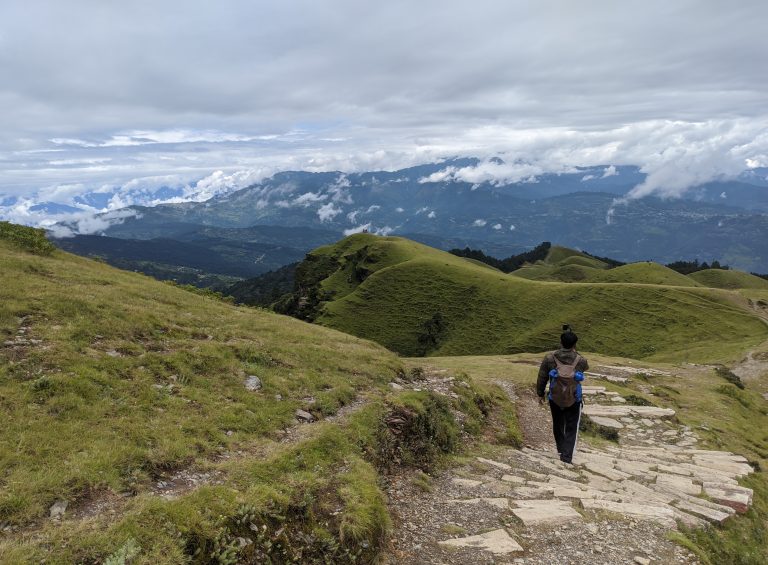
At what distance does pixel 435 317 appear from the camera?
136000 mm

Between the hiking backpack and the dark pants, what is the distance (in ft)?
2.13

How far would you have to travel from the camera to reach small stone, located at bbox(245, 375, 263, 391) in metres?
18.0

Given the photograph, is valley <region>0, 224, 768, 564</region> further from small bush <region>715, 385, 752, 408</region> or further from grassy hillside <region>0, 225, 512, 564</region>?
small bush <region>715, 385, 752, 408</region>

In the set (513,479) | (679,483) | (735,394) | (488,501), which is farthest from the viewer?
(735,394)

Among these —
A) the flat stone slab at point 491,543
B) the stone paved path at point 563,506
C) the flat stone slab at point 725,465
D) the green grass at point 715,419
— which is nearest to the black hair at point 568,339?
the stone paved path at point 563,506

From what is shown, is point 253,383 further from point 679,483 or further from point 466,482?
point 679,483

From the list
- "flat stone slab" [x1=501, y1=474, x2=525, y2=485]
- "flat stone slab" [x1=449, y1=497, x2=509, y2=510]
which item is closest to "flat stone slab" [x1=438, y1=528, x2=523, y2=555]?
"flat stone slab" [x1=449, y1=497, x2=509, y2=510]

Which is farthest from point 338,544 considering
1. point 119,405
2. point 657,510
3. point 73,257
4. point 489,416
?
point 73,257

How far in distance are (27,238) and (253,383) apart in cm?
2697

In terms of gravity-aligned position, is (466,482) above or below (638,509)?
below

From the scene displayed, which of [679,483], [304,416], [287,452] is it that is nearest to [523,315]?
[679,483]

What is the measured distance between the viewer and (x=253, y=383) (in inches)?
724

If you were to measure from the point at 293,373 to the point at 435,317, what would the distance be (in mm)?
117188

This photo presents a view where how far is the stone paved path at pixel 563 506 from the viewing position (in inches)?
416
